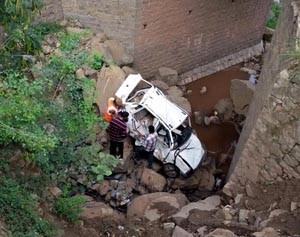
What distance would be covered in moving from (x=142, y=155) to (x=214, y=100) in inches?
157

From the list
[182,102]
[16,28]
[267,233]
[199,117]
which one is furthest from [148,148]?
[16,28]

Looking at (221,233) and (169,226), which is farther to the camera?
(169,226)

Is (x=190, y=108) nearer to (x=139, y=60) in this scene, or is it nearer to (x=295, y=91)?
(x=139, y=60)

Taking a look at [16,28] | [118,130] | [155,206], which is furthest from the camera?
[118,130]

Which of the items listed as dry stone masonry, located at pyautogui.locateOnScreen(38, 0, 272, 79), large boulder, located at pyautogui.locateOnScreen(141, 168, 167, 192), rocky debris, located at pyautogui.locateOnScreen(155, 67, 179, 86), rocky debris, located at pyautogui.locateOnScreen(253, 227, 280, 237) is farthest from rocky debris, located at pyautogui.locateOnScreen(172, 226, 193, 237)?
rocky debris, located at pyautogui.locateOnScreen(155, 67, 179, 86)

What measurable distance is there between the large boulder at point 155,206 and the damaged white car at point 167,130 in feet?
3.97

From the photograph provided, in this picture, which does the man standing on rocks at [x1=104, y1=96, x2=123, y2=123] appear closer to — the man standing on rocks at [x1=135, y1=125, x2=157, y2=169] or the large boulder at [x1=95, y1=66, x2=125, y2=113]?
the large boulder at [x1=95, y1=66, x2=125, y2=113]

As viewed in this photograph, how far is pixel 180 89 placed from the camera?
552 inches

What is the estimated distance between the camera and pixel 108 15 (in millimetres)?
12367

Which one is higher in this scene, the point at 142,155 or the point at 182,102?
the point at 182,102

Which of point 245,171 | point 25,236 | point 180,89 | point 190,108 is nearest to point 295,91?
point 245,171

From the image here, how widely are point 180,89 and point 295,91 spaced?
6.63 meters

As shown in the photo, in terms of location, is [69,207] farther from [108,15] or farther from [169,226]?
[108,15]

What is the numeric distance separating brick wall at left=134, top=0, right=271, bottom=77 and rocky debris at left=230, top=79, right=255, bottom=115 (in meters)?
1.67
